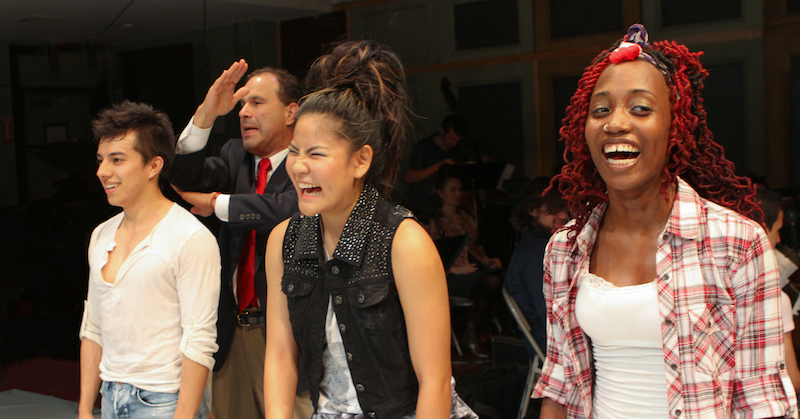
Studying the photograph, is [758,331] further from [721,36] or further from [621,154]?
[721,36]

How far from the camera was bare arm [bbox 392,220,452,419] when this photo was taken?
1403 millimetres

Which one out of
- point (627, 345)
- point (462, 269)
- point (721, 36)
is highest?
point (721, 36)

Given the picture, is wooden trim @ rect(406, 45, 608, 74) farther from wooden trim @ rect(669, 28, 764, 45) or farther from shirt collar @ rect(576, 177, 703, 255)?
shirt collar @ rect(576, 177, 703, 255)

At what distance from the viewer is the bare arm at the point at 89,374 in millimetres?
2023

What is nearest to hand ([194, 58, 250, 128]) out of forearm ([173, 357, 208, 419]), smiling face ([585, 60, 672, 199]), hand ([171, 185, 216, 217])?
hand ([171, 185, 216, 217])

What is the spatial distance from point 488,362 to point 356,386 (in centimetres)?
209

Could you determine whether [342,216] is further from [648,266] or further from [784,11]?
[784,11]

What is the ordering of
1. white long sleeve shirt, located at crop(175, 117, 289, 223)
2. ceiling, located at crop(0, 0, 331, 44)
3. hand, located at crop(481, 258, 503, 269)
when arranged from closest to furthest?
1. white long sleeve shirt, located at crop(175, 117, 289, 223)
2. ceiling, located at crop(0, 0, 331, 44)
3. hand, located at crop(481, 258, 503, 269)

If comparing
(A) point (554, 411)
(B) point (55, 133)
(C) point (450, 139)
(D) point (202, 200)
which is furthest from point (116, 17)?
(A) point (554, 411)

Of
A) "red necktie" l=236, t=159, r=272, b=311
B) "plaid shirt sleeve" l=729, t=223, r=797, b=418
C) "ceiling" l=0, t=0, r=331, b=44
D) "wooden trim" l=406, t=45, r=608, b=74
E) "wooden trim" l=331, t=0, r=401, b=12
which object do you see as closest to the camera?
"plaid shirt sleeve" l=729, t=223, r=797, b=418

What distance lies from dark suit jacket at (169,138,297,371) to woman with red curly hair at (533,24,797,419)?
3.40 ft

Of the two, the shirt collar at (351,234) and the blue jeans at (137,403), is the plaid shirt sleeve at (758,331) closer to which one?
the shirt collar at (351,234)

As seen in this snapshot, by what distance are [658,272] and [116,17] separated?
2.72m

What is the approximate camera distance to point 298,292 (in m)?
1.50
